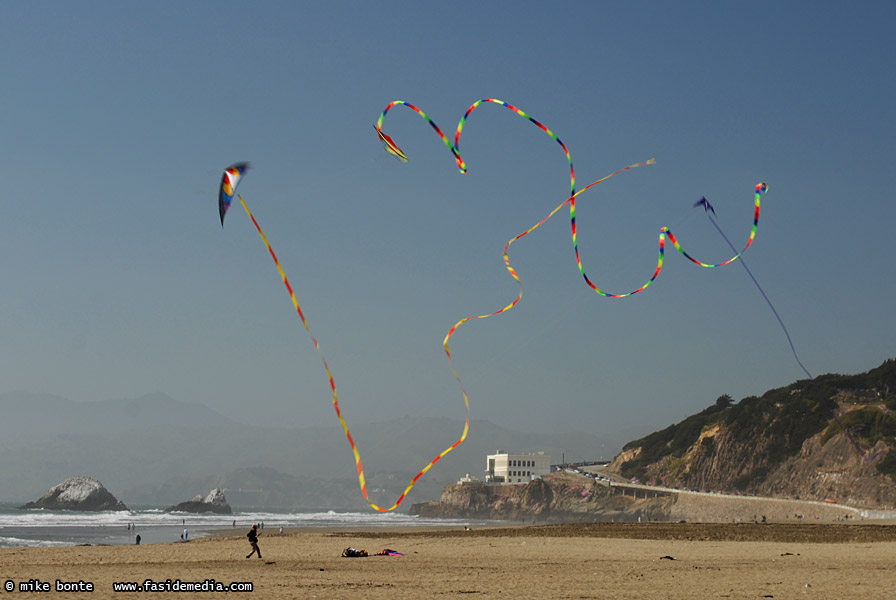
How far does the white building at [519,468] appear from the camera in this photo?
12716cm

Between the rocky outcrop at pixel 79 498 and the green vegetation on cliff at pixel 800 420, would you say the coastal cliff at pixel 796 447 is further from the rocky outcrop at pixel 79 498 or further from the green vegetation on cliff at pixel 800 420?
the rocky outcrop at pixel 79 498

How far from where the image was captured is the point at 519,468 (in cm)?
12862

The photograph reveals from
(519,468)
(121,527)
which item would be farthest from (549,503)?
(121,527)

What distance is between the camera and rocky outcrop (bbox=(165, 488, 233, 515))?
4960 inches

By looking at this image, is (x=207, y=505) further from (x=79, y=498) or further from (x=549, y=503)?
(x=549, y=503)

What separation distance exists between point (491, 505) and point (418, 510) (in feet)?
47.9

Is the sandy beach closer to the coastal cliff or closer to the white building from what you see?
the coastal cliff

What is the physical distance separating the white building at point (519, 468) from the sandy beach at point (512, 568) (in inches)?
3673

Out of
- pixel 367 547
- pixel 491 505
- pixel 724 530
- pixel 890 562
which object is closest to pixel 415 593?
pixel 890 562

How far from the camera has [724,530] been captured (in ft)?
133

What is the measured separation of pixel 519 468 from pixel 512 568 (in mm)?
108992

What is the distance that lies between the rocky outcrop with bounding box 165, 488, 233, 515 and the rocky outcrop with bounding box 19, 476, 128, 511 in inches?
354

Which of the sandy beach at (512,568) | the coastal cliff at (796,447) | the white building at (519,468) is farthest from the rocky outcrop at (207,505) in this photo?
the sandy beach at (512,568)

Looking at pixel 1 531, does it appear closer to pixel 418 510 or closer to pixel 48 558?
pixel 48 558
